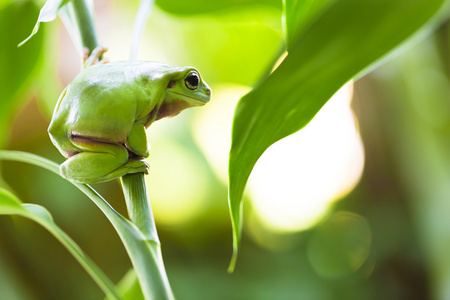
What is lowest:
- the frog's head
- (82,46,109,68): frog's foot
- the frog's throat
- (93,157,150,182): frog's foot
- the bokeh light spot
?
the bokeh light spot

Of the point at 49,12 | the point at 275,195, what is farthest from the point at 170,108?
the point at 275,195

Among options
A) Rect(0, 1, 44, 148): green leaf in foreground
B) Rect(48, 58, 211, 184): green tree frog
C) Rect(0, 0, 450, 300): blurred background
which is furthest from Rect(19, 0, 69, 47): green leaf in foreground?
Rect(0, 0, 450, 300): blurred background

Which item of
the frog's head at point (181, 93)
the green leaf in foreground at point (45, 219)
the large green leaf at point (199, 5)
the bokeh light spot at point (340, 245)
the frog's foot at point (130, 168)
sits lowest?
the bokeh light spot at point (340, 245)

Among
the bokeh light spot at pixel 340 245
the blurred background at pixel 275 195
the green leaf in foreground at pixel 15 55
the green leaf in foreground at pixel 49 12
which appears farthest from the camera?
the bokeh light spot at pixel 340 245

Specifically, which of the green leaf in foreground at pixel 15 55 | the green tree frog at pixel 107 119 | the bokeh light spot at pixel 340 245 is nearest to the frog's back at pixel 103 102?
the green tree frog at pixel 107 119

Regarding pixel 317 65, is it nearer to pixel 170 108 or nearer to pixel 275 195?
pixel 170 108

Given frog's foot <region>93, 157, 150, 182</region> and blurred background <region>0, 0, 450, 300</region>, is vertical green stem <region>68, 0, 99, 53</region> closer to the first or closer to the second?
frog's foot <region>93, 157, 150, 182</region>

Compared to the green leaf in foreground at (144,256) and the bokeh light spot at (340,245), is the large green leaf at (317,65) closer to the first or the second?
the green leaf in foreground at (144,256)
